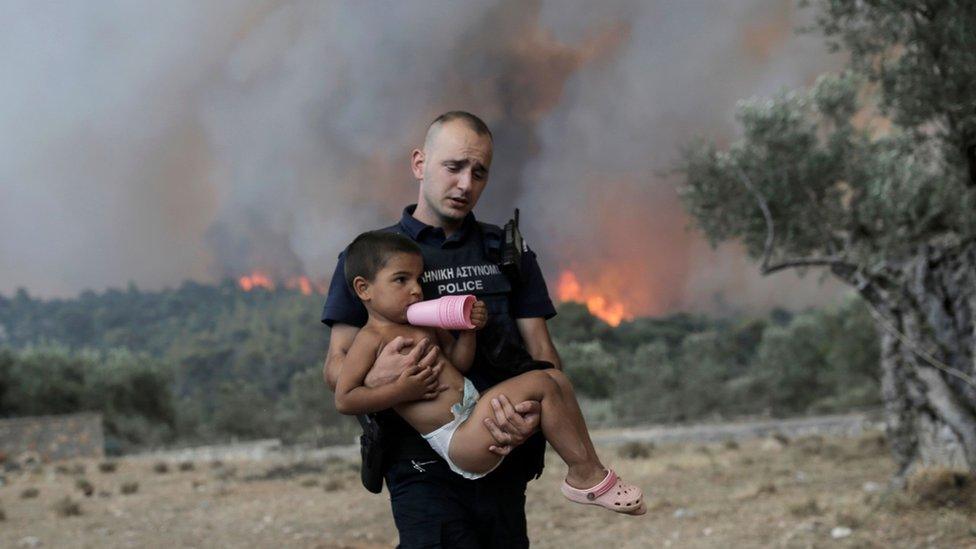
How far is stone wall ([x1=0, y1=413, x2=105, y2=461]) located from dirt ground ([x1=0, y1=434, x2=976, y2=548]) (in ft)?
15.5

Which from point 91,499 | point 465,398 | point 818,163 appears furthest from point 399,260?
point 91,499

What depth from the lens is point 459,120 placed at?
3117mm

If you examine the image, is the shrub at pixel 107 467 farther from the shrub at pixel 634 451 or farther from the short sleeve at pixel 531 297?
the short sleeve at pixel 531 297

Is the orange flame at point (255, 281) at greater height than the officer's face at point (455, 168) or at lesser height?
greater

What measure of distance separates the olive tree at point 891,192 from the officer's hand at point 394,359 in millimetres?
8338

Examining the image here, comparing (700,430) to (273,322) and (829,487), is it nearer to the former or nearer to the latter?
(829,487)

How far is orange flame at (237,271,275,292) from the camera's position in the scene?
218ft

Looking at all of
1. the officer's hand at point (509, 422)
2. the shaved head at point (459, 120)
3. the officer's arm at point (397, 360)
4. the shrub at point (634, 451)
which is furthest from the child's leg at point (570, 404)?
the shrub at point (634, 451)

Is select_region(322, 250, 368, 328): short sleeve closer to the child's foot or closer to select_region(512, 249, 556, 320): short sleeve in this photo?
select_region(512, 249, 556, 320): short sleeve

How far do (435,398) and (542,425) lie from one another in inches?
12.7

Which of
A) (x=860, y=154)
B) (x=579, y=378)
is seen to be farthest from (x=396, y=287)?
(x=579, y=378)

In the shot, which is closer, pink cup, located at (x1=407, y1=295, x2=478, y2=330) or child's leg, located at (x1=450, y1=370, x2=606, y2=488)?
pink cup, located at (x1=407, y1=295, x2=478, y2=330)

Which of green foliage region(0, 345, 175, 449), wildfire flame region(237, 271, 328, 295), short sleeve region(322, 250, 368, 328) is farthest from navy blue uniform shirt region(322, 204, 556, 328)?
wildfire flame region(237, 271, 328, 295)

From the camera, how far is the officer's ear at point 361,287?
282 centimetres
